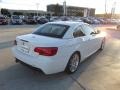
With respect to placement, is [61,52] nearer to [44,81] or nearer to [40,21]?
[44,81]

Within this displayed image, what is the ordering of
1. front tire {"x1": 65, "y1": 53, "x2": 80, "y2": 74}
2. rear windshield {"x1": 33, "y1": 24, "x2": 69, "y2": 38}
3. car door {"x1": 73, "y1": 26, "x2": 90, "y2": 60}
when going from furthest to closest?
1. car door {"x1": 73, "y1": 26, "x2": 90, "y2": 60}
2. rear windshield {"x1": 33, "y1": 24, "x2": 69, "y2": 38}
3. front tire {"x1": 65, "y1": 53, "x2": 80, "y2": 74}

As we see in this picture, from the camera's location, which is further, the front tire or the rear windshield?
the rear windshield

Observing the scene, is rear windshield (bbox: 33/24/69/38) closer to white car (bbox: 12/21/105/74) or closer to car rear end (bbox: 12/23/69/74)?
white car (bbox: 12/21/105/74)

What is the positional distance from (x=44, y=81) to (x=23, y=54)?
0.90 metres

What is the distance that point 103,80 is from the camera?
201 inches

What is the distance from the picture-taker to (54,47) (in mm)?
4629

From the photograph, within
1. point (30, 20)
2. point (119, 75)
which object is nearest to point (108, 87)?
point (119, 75)

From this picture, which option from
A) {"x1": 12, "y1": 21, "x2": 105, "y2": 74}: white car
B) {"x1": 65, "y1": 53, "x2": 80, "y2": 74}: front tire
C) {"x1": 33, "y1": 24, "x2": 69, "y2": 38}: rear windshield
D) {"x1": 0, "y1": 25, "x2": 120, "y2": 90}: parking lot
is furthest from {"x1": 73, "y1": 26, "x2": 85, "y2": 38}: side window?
{"x1": 0, "y1": 25, "x2": 120, "y2": 90}: parking lot

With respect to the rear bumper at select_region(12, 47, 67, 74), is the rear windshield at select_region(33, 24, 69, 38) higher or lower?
higher

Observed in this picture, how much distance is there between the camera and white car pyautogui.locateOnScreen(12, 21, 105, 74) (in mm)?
4586

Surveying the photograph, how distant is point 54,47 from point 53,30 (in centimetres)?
119

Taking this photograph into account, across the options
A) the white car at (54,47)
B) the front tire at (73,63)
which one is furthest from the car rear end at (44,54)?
the front tire at (73,63)

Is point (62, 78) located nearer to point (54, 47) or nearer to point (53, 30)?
point (54, 47)

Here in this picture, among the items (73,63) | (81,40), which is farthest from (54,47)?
(81,40)
